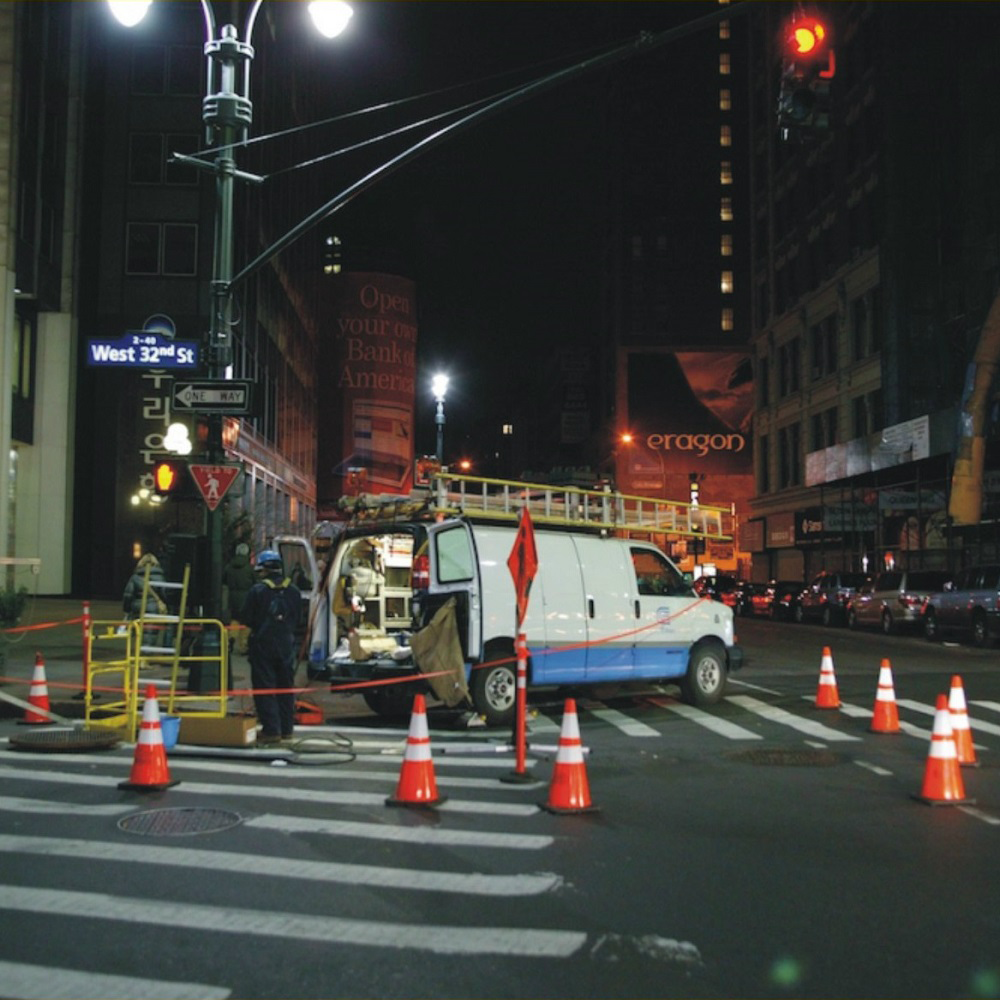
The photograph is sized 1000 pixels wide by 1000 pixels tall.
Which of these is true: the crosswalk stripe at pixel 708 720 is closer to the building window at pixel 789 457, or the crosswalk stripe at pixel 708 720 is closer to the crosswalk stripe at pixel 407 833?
the crosswalk stripe at pixel 407 833

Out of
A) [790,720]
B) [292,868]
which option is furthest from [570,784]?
[790,720]

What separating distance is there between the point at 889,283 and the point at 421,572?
3772 cm

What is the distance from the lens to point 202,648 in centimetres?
1308

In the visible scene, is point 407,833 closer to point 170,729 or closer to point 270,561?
point 170,729

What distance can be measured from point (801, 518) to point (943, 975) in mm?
50295

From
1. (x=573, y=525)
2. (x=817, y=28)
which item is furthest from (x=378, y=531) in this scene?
(x=817, y=28)

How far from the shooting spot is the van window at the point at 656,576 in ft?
46.9

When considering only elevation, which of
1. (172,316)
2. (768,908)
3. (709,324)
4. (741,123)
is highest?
(741,123)

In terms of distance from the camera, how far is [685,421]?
89.5 meters

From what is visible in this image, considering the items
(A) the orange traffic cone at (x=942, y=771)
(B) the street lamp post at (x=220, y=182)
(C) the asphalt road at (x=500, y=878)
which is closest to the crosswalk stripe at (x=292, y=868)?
(C) the asphalt road at (x=500, y=878)

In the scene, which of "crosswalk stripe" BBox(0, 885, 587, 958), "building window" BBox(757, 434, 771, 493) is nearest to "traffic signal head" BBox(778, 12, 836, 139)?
"crosswalk stripe" BBox(0, 885, 587, 958)

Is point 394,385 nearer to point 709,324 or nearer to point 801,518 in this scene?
point 709,324

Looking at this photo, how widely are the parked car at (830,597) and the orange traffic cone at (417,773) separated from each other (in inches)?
1106

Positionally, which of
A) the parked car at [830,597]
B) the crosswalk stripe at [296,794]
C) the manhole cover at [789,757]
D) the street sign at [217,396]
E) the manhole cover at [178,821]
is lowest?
the manhole cover at [789,757]
